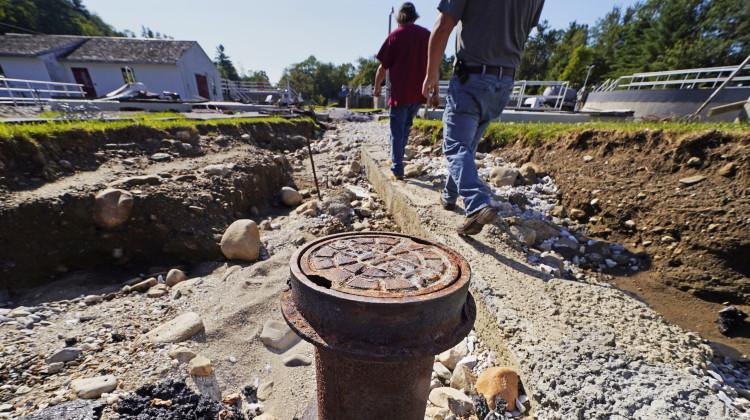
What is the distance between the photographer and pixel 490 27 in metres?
2.27

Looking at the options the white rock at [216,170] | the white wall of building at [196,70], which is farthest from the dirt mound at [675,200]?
the white wall of building at [196,70]

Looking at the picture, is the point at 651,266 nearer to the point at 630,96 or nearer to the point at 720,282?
the point at 720,282

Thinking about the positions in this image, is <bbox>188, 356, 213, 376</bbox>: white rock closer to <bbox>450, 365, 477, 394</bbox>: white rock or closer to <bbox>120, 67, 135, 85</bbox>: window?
<bbox>450, 365, 477, 394</bbox>: white rock

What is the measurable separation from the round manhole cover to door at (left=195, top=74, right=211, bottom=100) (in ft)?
99.3

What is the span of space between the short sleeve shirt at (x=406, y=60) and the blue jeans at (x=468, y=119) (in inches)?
47.4

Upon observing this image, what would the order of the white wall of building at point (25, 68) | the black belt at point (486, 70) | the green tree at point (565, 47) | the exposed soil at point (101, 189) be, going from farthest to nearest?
the green tree at point (565, 47) → the white wall of building at point (25, 68) → the exposed soil at point (101, 189) → the black belt at point (486, 70)

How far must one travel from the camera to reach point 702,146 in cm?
328

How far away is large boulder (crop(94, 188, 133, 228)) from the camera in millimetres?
3180

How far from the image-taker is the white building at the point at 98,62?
2155cm

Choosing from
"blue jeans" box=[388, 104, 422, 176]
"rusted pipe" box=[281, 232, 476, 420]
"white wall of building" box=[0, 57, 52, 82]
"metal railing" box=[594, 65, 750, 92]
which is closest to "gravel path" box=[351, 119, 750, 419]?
"rusted pipe" box=[281, 232, 476, 420]

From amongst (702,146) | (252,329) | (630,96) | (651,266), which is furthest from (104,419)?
(630,96)

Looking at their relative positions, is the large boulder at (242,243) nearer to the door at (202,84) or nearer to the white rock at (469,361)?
the white rock at (469,361)

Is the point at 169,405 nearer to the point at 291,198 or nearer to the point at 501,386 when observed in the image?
the point at 501,386

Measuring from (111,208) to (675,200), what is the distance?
5864 mm
